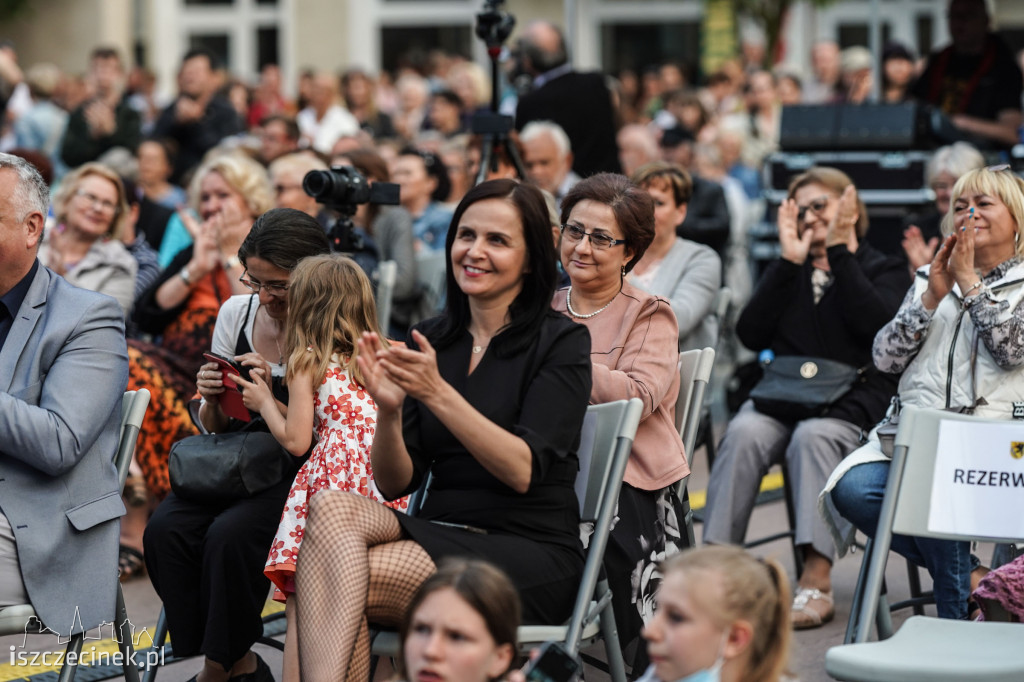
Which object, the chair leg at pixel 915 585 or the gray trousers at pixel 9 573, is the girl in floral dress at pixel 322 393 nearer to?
the gray trousers at pixel 9 573

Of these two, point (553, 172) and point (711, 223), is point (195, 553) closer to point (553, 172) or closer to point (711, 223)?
point (553, 172)

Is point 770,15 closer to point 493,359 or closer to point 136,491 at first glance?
point 136,491

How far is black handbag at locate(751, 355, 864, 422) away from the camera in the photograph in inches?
190

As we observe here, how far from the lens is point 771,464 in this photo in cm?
497

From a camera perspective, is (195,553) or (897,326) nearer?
(195,553)

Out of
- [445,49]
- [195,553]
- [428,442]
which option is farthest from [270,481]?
[445,49]

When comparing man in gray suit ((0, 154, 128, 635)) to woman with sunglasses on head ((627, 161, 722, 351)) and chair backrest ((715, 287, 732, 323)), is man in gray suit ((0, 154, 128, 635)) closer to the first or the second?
woman with sunglasses on head ((627, 161, 722, 351))

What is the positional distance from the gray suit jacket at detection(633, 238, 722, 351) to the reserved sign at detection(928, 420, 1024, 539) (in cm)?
198

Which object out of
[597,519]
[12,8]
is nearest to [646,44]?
[12,8]

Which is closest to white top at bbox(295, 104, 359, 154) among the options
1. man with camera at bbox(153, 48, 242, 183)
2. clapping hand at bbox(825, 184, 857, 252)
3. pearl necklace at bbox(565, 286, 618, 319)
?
man with camera at bbox(153, 48, 242, 183)

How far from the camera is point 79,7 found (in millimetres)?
19625

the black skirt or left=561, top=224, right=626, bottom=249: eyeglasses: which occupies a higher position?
left=561, top=224, right=626, bottom=249: eyeglasses

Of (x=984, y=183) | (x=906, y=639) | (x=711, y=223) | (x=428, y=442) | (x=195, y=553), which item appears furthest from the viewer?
(x=711, y=223)

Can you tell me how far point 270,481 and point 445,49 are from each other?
1727cm
